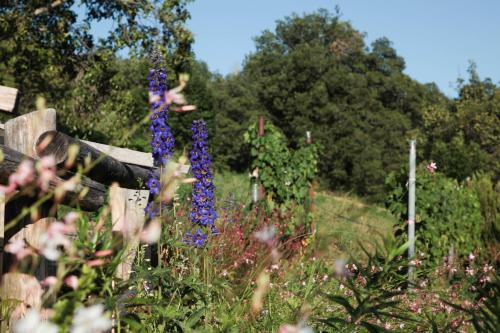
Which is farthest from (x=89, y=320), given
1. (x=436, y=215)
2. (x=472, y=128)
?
(x=472, y=128)

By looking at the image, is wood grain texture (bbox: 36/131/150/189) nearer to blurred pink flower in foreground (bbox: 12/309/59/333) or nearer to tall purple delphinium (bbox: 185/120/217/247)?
tall purple delphinium (bbox: 185/120/217/247)

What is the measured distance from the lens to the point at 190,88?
29.4 meters

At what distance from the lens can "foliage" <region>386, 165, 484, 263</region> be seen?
10.0 metres

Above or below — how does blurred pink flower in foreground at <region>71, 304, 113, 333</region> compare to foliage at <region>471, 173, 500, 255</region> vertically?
above

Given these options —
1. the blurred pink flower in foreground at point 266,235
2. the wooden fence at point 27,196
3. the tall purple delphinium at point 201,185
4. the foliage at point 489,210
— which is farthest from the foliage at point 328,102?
the wooden fence at point 27,196

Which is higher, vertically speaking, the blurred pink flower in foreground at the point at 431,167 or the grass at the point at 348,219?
the blurred pink flower in foreground at the point at 431,167

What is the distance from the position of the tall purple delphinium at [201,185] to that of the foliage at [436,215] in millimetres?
6038

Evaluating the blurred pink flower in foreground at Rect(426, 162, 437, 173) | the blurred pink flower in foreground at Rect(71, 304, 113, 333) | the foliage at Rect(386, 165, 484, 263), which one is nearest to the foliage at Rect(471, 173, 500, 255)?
the foliage at Rect(386, 165, 484, 263)

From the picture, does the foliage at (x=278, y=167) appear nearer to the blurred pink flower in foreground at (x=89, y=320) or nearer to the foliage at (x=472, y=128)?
the blurred pink flower in foreground at (x=89, y=320)

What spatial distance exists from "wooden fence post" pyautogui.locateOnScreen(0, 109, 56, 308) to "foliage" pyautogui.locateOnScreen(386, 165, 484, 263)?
7.62 meters

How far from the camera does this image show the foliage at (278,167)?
10.6 meters

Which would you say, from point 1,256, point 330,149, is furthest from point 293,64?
point 1,256

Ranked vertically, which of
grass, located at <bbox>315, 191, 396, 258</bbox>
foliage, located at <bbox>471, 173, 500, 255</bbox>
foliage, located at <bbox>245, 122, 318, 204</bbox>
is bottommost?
grass, located at <bbox>315, 191, 396, 258</bbox>

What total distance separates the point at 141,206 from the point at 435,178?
293 inches
